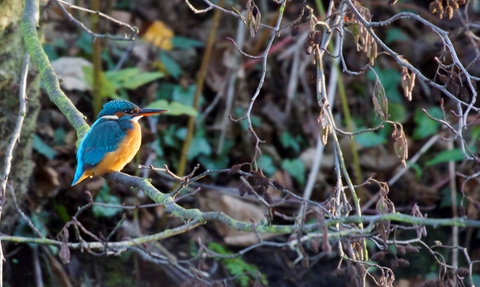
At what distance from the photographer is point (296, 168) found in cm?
482

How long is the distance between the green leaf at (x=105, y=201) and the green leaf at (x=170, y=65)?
1.28m

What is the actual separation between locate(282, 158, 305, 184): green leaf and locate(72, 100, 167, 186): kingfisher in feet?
5.73

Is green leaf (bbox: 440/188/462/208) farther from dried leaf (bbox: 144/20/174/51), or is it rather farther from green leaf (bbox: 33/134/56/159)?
green leaf (bbox: 33/134/56/159)

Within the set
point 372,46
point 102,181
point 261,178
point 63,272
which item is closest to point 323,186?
point 102,181

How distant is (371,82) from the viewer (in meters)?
5.61

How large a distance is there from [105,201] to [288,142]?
1.64 m

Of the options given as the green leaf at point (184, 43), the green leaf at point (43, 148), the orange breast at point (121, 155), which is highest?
the green leaf at point (184, 43)

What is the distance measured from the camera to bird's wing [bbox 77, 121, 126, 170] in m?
2.90

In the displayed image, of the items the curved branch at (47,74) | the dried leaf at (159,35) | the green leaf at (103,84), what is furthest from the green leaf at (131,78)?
the dried leaf at (159,35)

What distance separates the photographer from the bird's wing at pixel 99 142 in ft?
9.53

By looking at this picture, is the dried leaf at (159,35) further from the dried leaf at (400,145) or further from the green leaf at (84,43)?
the dried leaf at (400,145)

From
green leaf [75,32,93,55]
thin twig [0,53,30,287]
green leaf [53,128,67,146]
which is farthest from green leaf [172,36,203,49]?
thin twig [0,53,30,287]

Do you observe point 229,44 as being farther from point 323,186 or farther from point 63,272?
point 63,272

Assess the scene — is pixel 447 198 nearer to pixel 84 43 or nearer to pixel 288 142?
pixel 288 142
